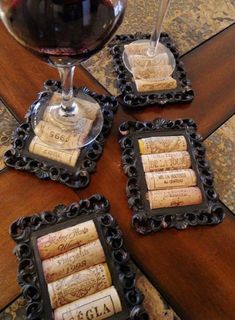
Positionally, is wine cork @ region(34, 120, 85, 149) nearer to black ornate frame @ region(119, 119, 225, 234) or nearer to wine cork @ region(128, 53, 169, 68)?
black ornate frame @ region(119, 119, 225, 234)

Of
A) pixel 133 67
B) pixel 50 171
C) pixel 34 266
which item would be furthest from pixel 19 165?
pixel 133 67

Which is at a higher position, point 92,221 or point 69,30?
point 69,30

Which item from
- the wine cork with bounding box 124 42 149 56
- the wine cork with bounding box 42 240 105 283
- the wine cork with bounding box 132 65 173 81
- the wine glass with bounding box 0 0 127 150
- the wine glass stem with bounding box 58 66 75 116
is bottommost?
the wine cork with bounding box 42 240 105 283

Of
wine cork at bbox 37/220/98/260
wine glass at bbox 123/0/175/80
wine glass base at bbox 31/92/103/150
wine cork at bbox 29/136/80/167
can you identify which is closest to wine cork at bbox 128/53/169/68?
wine glass at bbox 123/0/175/80

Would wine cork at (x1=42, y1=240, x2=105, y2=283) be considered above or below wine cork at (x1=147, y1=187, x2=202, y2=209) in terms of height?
above

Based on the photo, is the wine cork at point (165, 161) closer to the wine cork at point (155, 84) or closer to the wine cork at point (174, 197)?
the wine cork at point (174, 197)

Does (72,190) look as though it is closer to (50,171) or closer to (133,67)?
(50,171)

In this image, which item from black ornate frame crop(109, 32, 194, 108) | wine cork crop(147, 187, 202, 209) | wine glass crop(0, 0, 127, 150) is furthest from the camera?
black ornate frame crop(109, 32, 194, 108)
